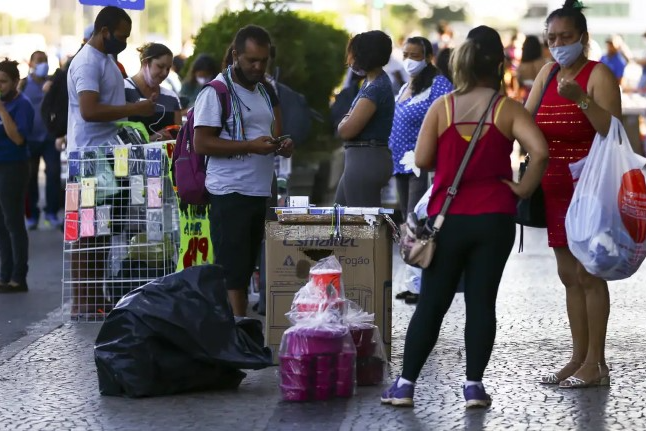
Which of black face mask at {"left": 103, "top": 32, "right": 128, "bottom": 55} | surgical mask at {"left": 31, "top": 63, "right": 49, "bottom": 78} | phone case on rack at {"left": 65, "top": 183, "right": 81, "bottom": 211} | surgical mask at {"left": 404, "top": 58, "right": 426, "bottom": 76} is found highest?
surgical mask at {"left": 31, "top": 63, "right": 49, "bottom": 78}

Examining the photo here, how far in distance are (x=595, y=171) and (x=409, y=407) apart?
4.69 ft

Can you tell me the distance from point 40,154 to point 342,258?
29.5 ft

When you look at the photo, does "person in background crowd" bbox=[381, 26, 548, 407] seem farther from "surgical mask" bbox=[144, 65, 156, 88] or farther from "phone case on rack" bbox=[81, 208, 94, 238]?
"surgical mask" bbox=[144, 65, 156, 88]

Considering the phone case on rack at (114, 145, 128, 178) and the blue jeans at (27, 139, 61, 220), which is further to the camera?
the blue jeans at (27, 139, 61, 220)

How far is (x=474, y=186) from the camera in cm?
611

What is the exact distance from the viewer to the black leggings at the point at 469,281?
6.13 meters

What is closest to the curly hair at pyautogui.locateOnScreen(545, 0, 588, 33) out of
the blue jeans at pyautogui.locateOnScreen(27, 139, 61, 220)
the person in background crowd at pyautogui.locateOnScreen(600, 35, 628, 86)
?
the blue jeans at pyautogui.locateOnScreen(27, 139, 61, 220)

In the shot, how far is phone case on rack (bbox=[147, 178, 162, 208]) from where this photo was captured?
9.07 meters

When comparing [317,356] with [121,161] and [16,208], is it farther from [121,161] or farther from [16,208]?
[16,208]

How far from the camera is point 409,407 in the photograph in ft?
20.9

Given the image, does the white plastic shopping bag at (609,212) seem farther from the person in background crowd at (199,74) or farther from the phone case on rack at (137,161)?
the person in background crowd at (199,74)

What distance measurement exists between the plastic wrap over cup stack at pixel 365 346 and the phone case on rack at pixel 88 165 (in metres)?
2.87

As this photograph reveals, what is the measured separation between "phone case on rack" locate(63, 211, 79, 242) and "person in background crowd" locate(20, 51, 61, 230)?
5.73 metres

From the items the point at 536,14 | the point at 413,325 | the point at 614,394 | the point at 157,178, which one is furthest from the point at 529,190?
the point at 536,14
